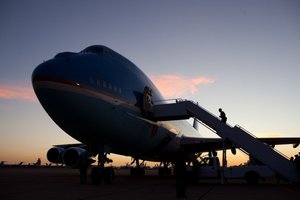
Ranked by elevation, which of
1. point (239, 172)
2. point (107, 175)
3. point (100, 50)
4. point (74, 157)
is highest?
point (100, 50)

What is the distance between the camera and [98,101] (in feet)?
46.7

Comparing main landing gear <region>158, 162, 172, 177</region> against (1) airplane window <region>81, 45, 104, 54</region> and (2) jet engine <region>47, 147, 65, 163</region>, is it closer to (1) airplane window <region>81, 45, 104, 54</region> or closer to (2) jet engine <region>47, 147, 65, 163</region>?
(2) jet engine <region>47, 147, 65, 163</region>

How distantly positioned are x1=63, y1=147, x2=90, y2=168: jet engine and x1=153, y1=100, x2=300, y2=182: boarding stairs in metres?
4.65

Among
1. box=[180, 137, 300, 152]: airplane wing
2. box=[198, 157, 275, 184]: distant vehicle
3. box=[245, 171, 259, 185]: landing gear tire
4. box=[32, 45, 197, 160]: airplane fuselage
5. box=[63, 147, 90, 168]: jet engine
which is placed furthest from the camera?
box=[180, 137, 300, 152]: airplane wing

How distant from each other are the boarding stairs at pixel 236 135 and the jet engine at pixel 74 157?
4646mm

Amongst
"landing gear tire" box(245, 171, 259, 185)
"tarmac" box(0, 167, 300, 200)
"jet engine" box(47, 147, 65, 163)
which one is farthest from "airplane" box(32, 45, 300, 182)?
"landing gear tire" box(245, 171, 259, 185)

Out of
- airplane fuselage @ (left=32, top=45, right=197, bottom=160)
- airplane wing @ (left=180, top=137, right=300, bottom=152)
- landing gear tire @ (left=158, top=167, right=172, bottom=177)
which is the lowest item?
landing gear tire @ (left=158, top=167, right=172, bottom=177)

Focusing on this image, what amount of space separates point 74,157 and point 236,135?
904 cm

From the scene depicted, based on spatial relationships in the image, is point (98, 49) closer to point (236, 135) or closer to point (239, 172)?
point (236, 135)

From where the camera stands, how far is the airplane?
44.4 ft

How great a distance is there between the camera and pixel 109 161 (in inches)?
637

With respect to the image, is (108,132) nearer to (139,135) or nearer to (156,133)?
(139,135)

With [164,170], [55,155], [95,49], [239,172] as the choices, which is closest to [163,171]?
[164,170]

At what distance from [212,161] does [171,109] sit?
503 cm
